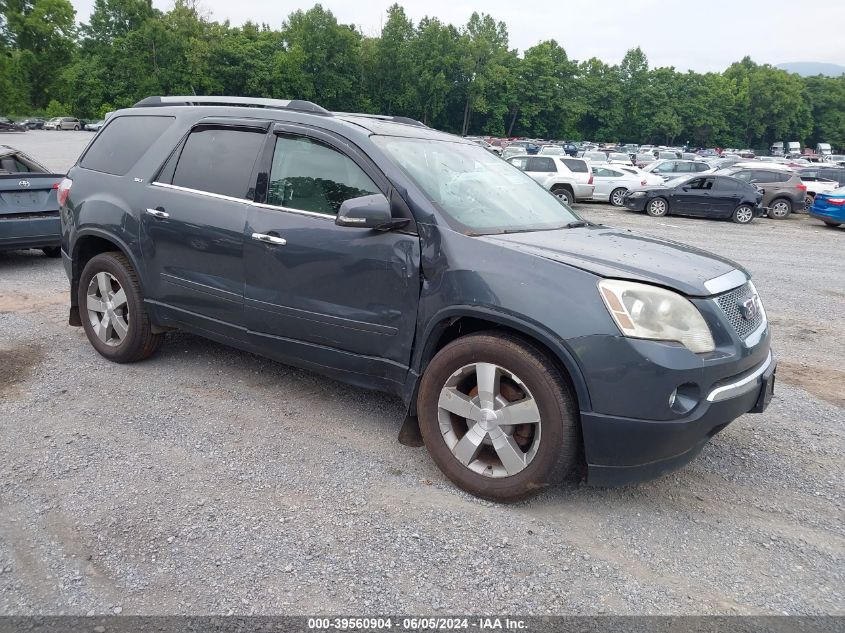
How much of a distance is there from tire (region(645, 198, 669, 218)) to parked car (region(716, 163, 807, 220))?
7.30 ft

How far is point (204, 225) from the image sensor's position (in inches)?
164

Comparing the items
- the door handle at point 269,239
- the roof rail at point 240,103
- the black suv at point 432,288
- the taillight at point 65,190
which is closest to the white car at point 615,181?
the roof rail at point 240,103

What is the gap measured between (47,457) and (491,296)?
98.9 inches

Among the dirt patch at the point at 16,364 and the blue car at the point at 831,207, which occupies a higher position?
the blue car at the point at 831,207

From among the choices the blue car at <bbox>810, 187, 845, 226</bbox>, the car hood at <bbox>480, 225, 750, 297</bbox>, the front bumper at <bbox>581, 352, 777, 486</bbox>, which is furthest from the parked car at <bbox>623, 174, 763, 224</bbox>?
the front bumper at <bbox>581, 352, 777, 486</bbox>

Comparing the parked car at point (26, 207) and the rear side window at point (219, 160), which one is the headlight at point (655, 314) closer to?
the rear side window at point (219, 160)

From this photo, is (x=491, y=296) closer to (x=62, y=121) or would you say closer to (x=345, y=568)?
(x=345, y=568)

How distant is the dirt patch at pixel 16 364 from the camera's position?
456 cm

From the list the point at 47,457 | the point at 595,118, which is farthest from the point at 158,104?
the point at 595,118

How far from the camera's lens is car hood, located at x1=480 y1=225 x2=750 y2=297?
303 cm

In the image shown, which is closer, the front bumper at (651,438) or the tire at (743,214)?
the front bumper at (651,438)

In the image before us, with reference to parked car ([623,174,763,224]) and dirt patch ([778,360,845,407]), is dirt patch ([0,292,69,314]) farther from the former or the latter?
parked car ([623,174,763,224])

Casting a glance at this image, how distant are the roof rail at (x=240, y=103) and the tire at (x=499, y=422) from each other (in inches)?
72.3

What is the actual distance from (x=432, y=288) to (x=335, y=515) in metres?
1.18
